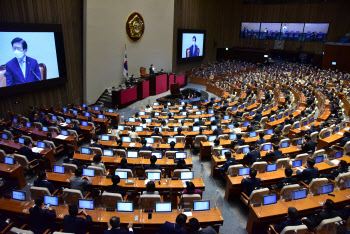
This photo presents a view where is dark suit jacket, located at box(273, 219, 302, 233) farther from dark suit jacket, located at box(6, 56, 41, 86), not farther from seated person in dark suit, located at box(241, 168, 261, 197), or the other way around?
dark suit jacket, located at box(6, 56, 41, 86)

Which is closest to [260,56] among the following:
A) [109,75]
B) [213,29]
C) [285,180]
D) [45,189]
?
[213,29]

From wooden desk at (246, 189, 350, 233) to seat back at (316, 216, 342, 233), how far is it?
0.79 meters

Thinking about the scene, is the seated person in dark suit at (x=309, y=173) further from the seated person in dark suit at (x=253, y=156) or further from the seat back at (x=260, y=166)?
the seated person in dark suit at (x=253, y=156)

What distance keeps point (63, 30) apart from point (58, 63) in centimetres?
202

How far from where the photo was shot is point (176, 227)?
471 cm

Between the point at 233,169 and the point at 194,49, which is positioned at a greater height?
the point at 194,49

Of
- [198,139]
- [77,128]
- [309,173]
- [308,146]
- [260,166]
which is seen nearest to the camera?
[309,173]

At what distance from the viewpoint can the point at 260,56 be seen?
113ft

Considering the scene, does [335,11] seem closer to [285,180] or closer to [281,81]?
[281,81]

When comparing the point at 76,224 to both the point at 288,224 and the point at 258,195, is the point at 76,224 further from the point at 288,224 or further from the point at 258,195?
the point at 288,224

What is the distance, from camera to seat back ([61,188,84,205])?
576 cm

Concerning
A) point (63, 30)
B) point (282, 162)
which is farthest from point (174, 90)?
point (282, 162)

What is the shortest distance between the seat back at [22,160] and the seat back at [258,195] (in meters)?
6.81

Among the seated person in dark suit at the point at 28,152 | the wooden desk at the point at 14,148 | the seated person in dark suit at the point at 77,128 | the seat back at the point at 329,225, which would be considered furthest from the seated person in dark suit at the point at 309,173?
the seated person in dark suit at the point at 77,128
